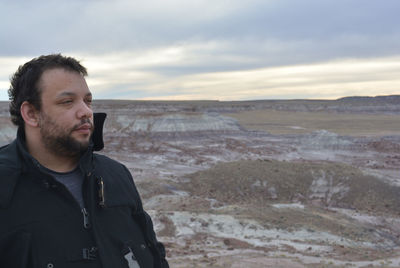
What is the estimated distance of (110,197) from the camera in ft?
7.60

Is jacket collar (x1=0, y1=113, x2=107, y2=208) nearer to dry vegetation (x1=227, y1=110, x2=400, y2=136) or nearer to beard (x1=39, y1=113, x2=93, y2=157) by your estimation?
beard (x1=39, y1=113, x2=93, y2=157)

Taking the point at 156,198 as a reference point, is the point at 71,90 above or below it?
above

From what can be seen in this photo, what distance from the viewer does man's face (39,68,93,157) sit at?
2.22 metres

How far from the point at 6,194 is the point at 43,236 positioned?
0.27 meters

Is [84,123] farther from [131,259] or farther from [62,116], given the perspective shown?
[131,259]

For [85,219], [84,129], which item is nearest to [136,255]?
[85,219]

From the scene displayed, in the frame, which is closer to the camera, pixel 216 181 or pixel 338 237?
pixel 338 237

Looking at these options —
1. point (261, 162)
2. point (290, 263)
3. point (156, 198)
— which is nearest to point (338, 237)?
point (290, 263)

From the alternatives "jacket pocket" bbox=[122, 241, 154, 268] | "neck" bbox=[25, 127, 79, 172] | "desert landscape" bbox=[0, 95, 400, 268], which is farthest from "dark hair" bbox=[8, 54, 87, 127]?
"desert landscape" bbox=[0, 95, 400, 268]

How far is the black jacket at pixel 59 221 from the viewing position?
1.94 m

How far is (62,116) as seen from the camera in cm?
223

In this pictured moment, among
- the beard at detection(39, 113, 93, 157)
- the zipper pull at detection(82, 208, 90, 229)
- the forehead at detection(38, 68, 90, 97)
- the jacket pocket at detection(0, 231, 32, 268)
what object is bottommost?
the jacket pocket at detection(0, 231, 32, 268)

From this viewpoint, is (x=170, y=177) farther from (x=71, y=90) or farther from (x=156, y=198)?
(x=71, y=90)

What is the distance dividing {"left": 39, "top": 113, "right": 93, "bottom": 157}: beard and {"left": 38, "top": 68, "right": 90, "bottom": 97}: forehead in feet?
0.46
